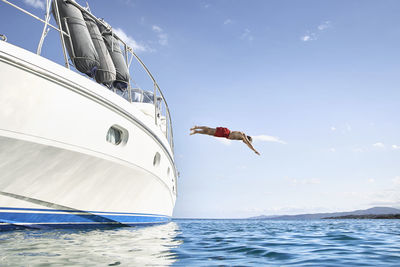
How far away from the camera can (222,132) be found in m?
7.54

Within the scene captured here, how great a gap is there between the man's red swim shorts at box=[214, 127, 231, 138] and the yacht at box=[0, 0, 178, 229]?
215 centimetres

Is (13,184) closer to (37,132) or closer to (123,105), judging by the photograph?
(37,132)

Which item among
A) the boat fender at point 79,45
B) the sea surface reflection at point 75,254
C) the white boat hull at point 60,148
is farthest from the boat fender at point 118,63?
the sea surface reflection at point 75,254

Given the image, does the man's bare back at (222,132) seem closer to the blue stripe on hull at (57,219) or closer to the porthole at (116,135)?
the porthole at (116,135)

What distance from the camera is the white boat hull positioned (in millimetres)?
5117

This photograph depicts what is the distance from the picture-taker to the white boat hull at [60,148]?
512 cm

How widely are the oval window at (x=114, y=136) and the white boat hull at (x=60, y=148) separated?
0.18 m

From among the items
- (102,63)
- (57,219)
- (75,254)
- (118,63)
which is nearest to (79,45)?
(102,63)

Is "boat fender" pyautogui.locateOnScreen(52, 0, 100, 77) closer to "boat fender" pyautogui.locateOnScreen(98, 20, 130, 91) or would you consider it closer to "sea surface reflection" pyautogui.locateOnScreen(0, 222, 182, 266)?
"boat fender" pyautogui.locateOnScreen(98, 20, 130, 91)

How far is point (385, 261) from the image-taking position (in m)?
3.76

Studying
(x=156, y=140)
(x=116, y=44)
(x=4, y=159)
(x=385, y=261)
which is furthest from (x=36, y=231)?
(x=116, y=44)

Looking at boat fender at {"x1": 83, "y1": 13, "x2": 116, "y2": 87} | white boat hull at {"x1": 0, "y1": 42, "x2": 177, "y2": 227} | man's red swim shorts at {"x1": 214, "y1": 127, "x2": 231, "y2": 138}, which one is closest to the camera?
white boat hull at {"x1": 0, "y1": 42, "x2": 177, "y2": 227}

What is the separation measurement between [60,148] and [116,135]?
1.70m

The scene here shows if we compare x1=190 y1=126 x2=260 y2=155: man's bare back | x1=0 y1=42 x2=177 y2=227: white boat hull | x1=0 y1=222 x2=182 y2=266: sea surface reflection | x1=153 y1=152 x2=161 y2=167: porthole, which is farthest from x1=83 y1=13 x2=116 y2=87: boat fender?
x1=0 y1=222 x2=182 y2=266: sea surface reflection
